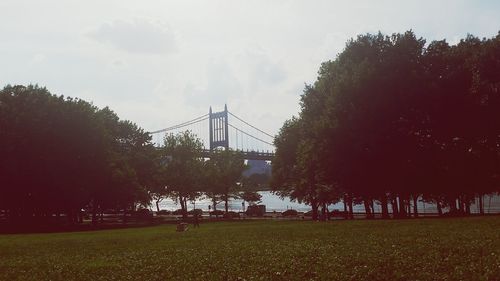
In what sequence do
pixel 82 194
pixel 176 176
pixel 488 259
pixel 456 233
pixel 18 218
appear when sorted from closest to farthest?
pixel 488 259, pixel 456 233, pixel 82 194, pixel 18 218, pixel 176 176

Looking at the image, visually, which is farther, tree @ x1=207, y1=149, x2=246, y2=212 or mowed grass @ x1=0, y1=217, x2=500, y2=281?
tree @ x1=207, y1=149, x2=246, y2=212

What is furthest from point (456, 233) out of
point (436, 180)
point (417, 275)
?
point (436, 180)

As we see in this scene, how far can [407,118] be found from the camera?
131 feet

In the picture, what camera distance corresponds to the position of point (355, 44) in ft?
142

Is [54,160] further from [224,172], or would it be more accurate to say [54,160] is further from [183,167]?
[224,172]

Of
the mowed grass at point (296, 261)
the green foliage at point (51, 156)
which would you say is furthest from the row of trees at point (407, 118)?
the green foliage at point (51, 156)

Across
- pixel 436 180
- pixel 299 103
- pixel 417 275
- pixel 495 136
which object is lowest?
pixel 417 275

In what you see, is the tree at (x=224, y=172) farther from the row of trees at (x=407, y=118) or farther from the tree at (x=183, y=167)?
the row of trees at (x=407, y=118)

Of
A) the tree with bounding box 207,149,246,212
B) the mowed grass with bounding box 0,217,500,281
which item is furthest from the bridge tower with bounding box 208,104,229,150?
the mowed grass with bounding box 0,217,500,281

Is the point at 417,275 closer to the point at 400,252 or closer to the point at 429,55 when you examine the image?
the point at 400,252

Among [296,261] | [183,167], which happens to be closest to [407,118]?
[296,261]

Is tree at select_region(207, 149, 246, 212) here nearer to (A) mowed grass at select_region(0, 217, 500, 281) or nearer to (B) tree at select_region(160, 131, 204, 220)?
(B) tree at select_region(160, 131, 204, 220)

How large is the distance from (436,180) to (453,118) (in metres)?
4.86

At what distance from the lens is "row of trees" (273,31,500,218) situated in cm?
3900
